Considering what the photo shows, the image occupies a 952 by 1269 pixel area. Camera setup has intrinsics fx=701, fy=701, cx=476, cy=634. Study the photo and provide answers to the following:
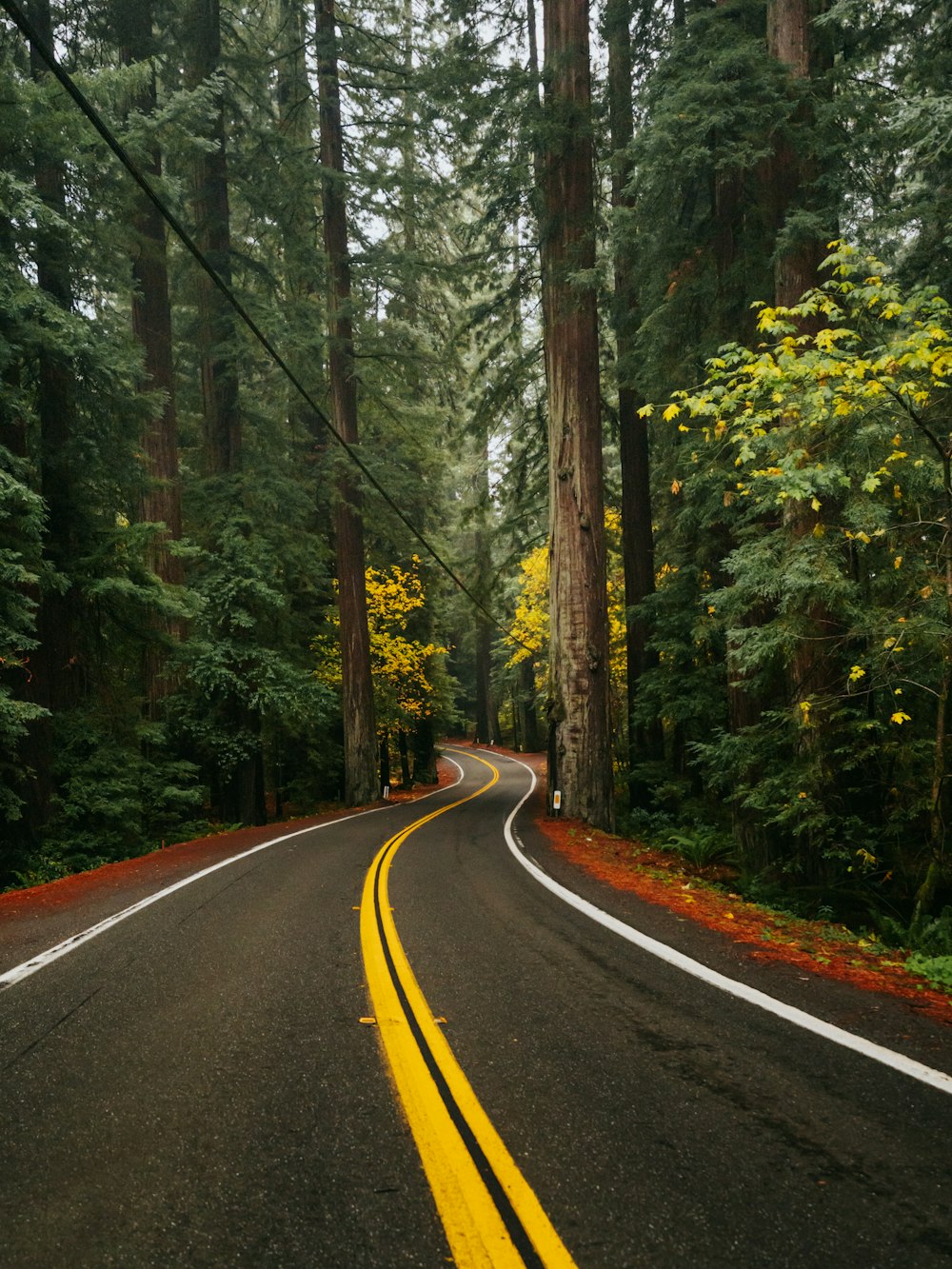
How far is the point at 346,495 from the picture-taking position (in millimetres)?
19344

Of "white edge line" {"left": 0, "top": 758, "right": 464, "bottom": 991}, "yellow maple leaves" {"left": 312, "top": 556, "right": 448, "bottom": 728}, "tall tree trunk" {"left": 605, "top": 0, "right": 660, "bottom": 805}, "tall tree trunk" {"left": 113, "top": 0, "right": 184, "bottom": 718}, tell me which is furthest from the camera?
"yellow maple leaves" {"left": 312, "top": 556, "right": 448, "bottom": 728}

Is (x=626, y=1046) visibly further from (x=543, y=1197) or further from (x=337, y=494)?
(x=337, y=494)

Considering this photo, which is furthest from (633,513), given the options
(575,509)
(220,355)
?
(220,355)

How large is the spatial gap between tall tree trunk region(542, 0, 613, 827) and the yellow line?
30.7 feet

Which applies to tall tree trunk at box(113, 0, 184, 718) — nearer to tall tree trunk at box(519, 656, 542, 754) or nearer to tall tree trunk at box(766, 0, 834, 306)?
tall tree trunk at box(766, 0, 834, 306)

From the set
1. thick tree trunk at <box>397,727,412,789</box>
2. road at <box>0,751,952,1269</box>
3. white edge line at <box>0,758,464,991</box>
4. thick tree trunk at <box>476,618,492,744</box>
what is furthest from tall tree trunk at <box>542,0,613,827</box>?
Answer: thick tree trunk at <box>476,618,492,744</box>

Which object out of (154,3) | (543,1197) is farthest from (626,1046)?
(154,3)

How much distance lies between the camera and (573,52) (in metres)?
12.5

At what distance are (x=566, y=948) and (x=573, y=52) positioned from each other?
14.7m

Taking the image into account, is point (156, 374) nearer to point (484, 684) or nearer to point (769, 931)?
point (769, 931)

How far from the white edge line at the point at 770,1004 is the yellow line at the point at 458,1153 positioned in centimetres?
181

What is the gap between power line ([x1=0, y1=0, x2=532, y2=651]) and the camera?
5.48 meters

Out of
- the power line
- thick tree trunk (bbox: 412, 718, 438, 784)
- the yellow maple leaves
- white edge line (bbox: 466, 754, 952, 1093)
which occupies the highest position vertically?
the power line

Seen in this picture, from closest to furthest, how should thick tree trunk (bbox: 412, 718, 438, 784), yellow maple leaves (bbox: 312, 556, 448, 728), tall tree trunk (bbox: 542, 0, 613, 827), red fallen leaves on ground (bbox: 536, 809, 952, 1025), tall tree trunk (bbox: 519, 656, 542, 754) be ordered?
red fallen leaves on ground (bbox: 536, 809, 952, 1025)
tall tree trunk (bbox: 542, 0, 613, 827)
yellow maple leaves (bbox: 312, 556, 448, 728)
thick tree trunk (bbox: 412, 718, 438, 784)
tall tree trunk (bbox: 519, 656, 542, 754)
